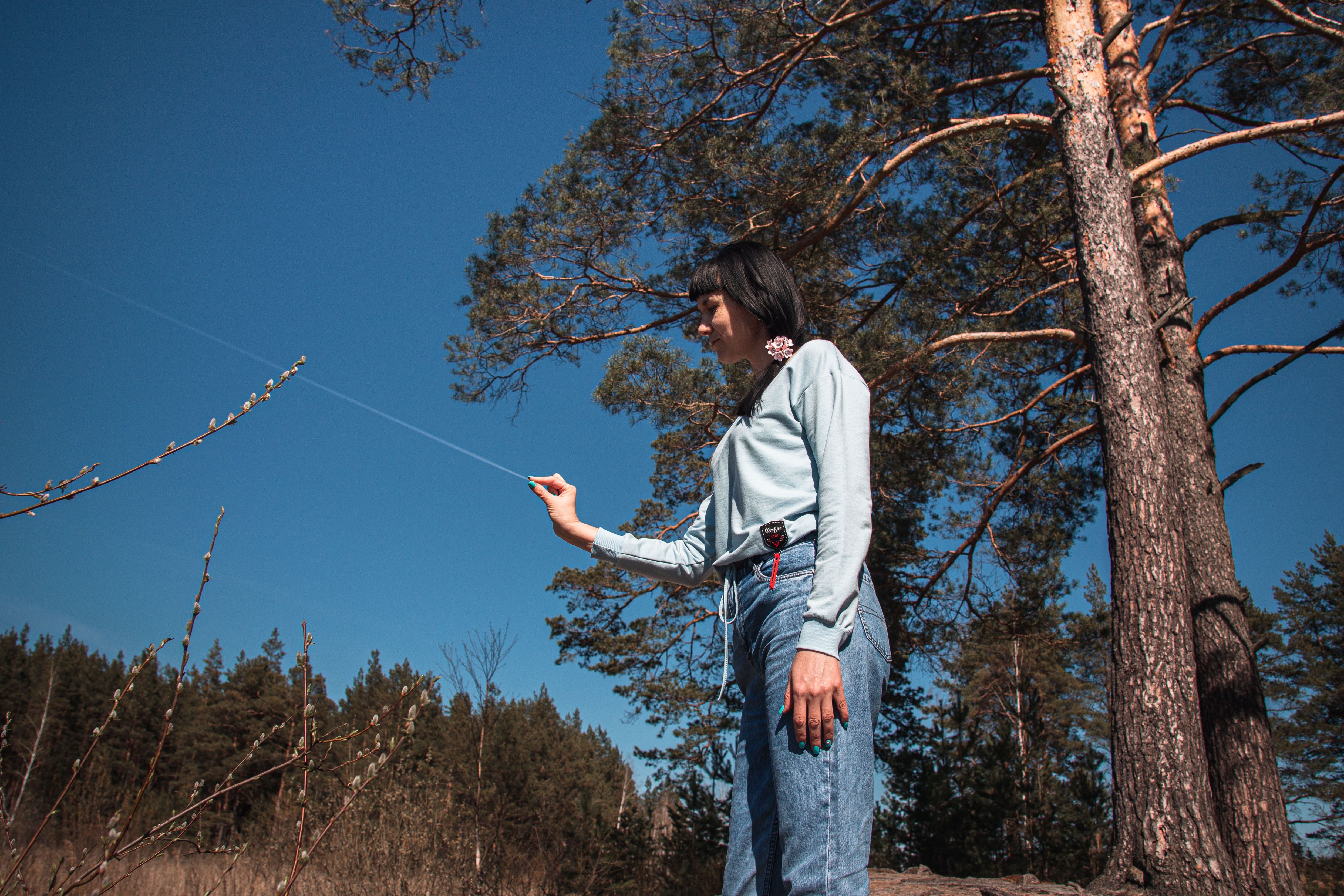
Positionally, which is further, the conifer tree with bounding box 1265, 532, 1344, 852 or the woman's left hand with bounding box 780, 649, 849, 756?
the conifer tree with bounding box 1265, 532, 1344, 852

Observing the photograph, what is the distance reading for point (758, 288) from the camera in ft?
5.46

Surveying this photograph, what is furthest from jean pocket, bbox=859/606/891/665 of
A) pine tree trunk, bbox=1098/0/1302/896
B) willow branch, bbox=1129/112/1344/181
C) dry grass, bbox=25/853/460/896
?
willow branch, bbox=1129/112/1344/181

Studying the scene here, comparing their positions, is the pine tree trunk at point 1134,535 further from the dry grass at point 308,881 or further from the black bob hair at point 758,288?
the dry grass at point 308,881

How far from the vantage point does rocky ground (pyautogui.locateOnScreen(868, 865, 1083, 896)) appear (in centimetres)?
334

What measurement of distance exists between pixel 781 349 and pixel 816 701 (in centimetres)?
73

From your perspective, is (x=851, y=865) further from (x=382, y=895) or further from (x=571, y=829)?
(x=571, y=829)

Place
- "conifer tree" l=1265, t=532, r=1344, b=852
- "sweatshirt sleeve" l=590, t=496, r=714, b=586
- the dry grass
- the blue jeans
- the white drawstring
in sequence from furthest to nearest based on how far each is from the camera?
"conifer tree" l=1265, t=532, r=1344, b=852 < the dry grass < "sweatshirt sleeve" l=590, t=496, r=714, b=586 < the white drawstring < the blue jeans

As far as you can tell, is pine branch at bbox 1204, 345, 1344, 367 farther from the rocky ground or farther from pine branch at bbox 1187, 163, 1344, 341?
the rocky ground

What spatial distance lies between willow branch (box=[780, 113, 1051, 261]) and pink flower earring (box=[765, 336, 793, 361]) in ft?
13.7

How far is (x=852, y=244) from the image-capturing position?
6457mm

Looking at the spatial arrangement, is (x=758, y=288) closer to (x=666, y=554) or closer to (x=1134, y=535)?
(x=666, y=554)

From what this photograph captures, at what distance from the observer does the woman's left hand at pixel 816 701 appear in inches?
46.6

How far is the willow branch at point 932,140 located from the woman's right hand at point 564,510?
13.6 feet

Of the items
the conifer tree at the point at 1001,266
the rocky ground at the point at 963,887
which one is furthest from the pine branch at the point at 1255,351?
the rocky ground at the point at 963,887
